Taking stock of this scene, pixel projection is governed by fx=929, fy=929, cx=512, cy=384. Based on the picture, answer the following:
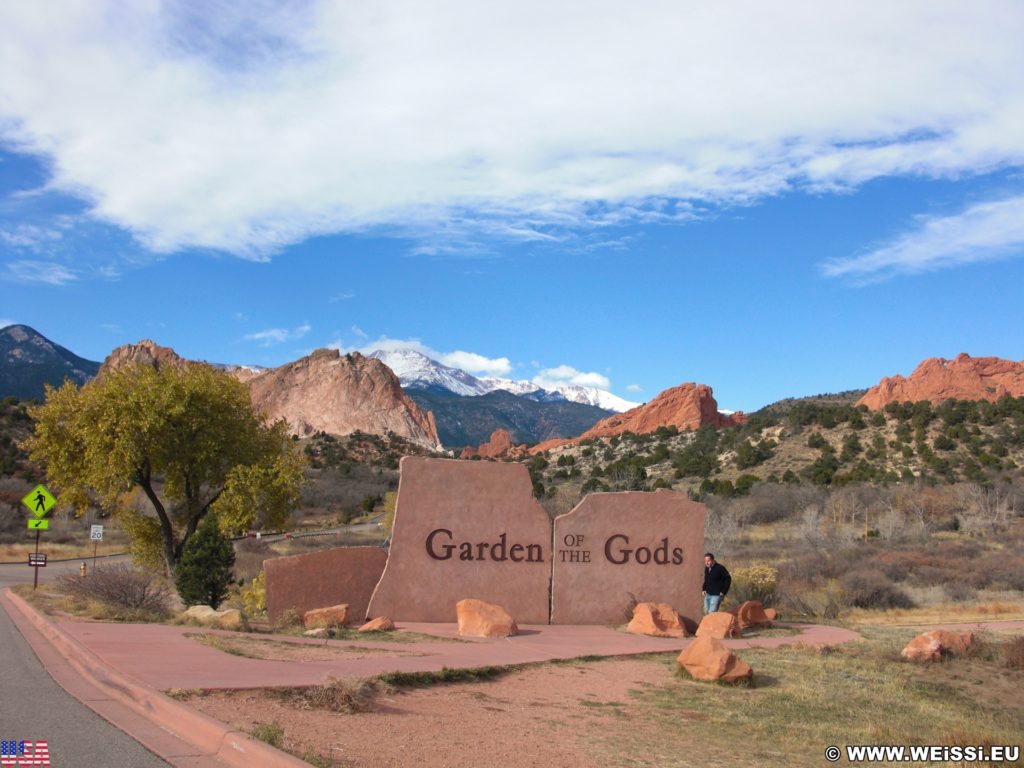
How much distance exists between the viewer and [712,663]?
1265 centimetres

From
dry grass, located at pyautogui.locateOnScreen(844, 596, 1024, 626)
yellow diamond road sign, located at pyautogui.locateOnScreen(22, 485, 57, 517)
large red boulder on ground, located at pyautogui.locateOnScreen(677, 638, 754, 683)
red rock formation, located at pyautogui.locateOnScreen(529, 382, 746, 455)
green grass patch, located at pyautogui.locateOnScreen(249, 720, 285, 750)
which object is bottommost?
dry grass, located at pyautogui.locateOnScreen(844, 596, 1024, 626)

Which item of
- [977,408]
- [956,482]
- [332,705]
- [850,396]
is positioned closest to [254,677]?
[332,705]

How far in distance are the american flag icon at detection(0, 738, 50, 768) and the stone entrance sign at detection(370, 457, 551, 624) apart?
10.0m

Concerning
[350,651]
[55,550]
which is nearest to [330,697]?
[350,651]

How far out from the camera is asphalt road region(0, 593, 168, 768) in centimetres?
684

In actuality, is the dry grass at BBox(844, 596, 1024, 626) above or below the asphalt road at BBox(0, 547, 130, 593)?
below

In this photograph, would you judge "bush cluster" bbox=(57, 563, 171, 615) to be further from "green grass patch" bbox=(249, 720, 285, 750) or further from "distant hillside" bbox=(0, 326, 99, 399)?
"distant hillside" bbox=(0, 326, 99, 399)

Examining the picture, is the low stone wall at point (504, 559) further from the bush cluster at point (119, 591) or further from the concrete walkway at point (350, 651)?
the bush cluster at point (119, 591)

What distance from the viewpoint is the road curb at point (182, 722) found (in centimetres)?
672

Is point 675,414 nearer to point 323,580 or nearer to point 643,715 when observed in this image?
point 323,580

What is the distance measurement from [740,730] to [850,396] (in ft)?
354

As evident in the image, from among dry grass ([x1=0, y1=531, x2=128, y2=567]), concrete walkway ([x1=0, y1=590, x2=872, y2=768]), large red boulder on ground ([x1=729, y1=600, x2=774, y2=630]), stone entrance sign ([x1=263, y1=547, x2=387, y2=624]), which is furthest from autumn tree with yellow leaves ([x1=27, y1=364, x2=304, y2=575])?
dry grass ([x1=0, y1=531, x2=128, y2=567])

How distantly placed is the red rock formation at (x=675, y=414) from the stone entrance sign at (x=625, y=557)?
8403 cm

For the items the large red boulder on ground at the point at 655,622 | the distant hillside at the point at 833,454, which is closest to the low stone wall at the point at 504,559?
the large red boulder on ground at the point at 655,622
